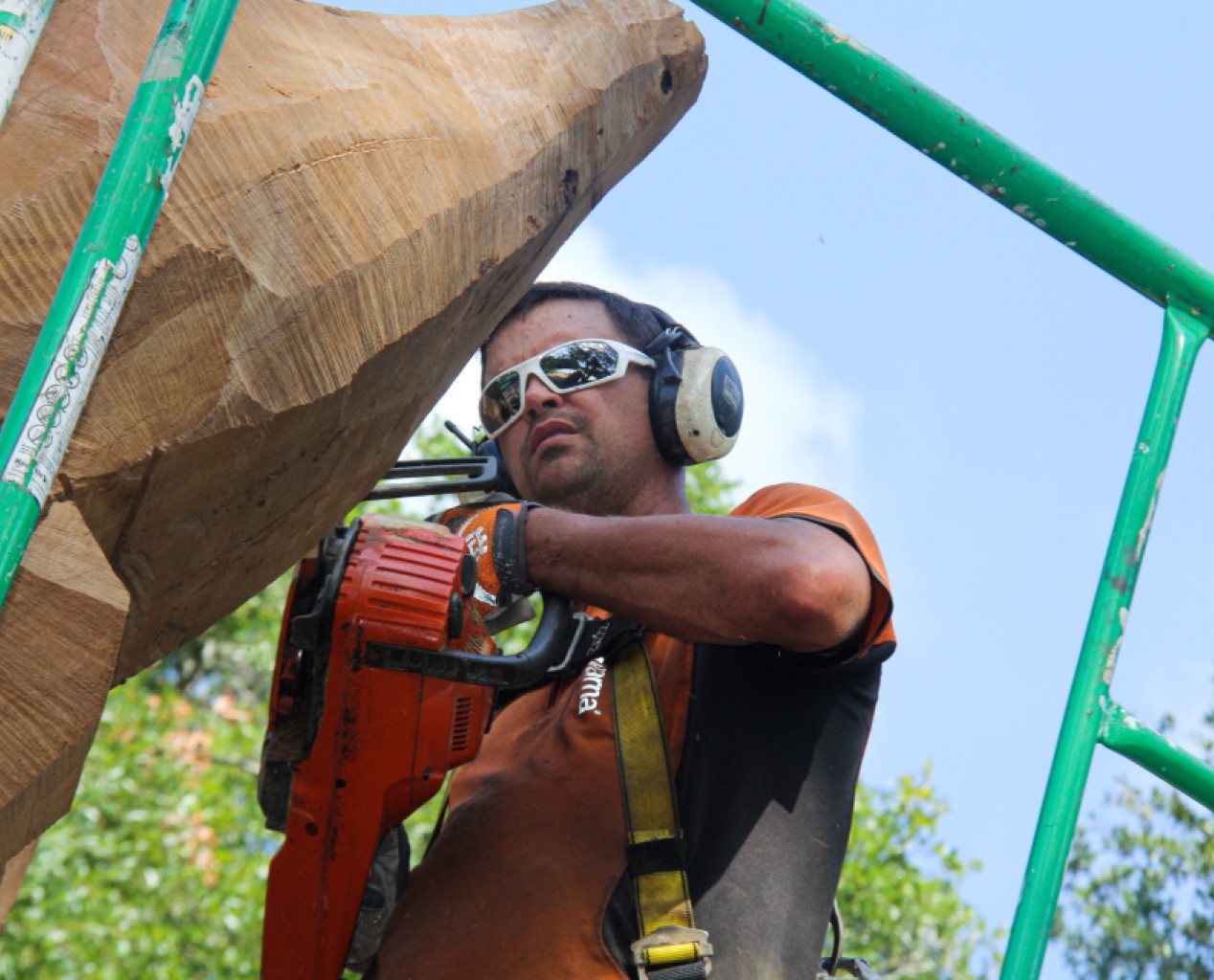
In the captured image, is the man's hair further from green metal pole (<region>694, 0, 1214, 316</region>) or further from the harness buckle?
the harness buckle

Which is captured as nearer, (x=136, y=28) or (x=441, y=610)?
(x=136, y=28)

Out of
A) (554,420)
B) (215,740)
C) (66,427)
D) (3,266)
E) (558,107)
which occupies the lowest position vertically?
(215,740)

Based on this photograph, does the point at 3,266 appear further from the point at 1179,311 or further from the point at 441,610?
the point at 1179,311

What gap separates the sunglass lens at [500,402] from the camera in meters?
2.56

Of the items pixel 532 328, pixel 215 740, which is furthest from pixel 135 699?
pixel 532 328

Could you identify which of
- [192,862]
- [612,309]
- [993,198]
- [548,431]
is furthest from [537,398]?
Result: [192,862]

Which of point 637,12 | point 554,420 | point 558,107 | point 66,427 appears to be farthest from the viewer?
point 554,420

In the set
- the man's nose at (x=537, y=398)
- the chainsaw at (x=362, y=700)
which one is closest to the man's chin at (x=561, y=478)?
the man's nose at (x=537, y=398)

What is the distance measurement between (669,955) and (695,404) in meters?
1.03

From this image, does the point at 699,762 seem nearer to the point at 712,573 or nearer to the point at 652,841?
the point at 652,841

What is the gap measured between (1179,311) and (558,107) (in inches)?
35.0

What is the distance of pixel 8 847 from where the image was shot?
120cm

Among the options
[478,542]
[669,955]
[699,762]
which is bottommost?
[669,955]

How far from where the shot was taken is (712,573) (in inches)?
74.7
